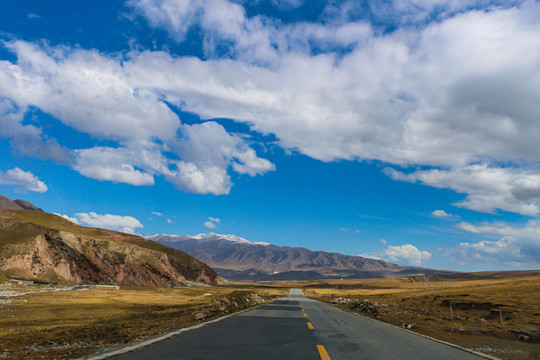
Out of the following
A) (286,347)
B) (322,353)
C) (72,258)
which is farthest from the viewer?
(72,258)

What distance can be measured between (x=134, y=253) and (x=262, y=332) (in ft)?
367

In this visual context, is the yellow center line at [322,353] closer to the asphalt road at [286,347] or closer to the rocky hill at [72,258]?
the asphalt road at [286,347]

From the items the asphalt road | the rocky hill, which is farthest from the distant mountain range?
the asphalt road

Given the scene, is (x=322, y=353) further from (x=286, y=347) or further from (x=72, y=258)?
(x=72, y=258)

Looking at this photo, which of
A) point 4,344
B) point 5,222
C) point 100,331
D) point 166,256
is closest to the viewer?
point 4,344

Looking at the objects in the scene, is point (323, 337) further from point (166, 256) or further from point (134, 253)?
point (166, 256)

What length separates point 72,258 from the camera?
85312mm

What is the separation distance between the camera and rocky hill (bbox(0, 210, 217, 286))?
2800 inches

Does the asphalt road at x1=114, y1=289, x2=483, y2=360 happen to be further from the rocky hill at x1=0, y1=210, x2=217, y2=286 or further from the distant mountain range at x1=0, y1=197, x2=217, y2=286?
the rocky hill at x1=0, y1=210, x2=217, y2=286

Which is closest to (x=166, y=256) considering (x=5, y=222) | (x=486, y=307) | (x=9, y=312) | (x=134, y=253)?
(x=134, y=253)

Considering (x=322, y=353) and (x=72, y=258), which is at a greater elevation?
(x=72, y=258)

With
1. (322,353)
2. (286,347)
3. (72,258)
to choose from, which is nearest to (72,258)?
(72,258)

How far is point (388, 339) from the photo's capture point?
43.4 feet

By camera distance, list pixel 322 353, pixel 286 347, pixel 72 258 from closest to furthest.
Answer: pixel 322 353 → pixel 286 347 → pixel 72 258
